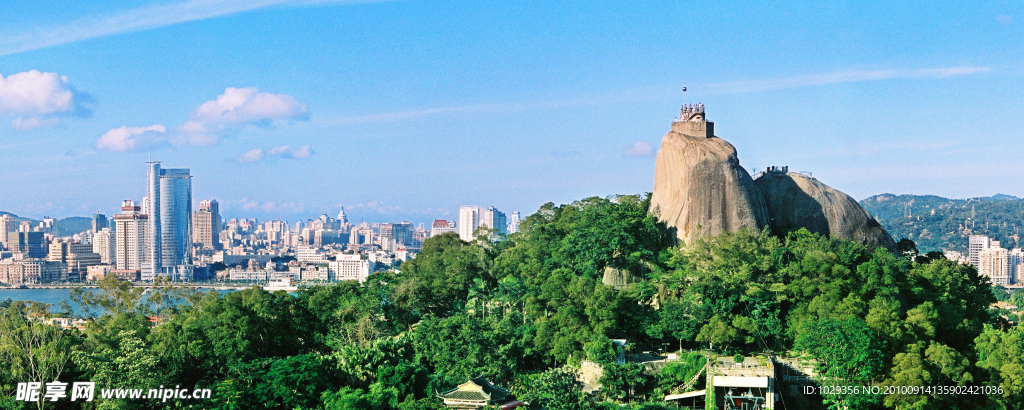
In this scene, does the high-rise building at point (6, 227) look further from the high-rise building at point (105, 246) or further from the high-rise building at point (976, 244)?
the high-rise building at point (976, 244)

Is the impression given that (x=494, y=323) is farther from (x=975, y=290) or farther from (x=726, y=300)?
(x=975, y=290)

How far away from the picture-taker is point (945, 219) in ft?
300

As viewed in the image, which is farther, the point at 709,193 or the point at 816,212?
the point at 816,212

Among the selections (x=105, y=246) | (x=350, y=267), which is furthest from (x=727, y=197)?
(x=105, y=246)

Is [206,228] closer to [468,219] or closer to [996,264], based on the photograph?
[468,219]

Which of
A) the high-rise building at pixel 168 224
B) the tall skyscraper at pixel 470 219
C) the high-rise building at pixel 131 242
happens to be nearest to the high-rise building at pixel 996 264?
the tall skyscraper at pixel 470 219

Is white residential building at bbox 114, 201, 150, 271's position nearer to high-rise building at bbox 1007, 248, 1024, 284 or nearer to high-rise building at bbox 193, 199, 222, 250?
high-rise building at bbox 193, 199, 222, 250

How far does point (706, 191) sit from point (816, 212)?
2557 mm

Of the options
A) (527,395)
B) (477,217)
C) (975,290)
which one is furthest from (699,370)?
(477,217)

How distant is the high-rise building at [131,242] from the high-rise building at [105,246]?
30.6 inches

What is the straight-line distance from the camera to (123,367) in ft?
49.4

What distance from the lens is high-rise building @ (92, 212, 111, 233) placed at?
4790 inches

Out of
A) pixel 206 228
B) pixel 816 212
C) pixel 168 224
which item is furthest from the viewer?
pixel 206 228

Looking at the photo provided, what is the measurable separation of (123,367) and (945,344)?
519 inches
